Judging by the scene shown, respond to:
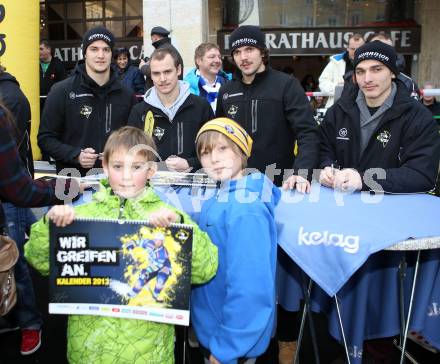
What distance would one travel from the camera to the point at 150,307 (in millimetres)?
1940

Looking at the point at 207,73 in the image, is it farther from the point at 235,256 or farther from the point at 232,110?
the point at 235,256

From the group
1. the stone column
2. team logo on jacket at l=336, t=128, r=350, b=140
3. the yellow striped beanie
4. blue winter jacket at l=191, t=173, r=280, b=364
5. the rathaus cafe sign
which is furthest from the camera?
the rathaus cafe sign

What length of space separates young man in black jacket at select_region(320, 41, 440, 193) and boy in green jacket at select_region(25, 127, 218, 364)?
1.11 metres

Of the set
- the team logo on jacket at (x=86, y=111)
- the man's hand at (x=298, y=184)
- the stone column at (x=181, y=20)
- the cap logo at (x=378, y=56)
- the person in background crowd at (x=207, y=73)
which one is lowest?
the man's hand at (x=298, y=184)

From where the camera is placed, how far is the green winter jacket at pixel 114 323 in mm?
2010

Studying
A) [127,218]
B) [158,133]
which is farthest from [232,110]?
[127,218]

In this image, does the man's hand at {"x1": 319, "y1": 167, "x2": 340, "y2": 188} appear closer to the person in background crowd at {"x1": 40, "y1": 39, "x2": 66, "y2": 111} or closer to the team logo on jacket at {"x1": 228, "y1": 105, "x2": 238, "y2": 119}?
the team logo on jacket at {"x1": 228, "y1": 105, "x2": 238, "y2": 119}

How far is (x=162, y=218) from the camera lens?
6.05 feet

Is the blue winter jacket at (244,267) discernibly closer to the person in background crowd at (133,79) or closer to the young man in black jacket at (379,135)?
the young man in black jacket at (379,135)

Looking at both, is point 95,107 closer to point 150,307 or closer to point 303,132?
point 303,132

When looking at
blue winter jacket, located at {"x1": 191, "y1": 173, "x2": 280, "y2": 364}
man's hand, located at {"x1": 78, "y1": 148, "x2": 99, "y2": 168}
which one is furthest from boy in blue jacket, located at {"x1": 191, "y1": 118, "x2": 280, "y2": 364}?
man's hand, located at {"x1": 78, "y1": 148, "x2": 99, "y2": 168}

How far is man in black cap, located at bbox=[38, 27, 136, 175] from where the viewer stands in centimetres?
369

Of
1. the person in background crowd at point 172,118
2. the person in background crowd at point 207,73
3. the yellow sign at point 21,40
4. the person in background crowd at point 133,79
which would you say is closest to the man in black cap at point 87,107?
the person in background crowd at point 172,118

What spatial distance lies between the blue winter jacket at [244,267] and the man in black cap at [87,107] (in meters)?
1.94
